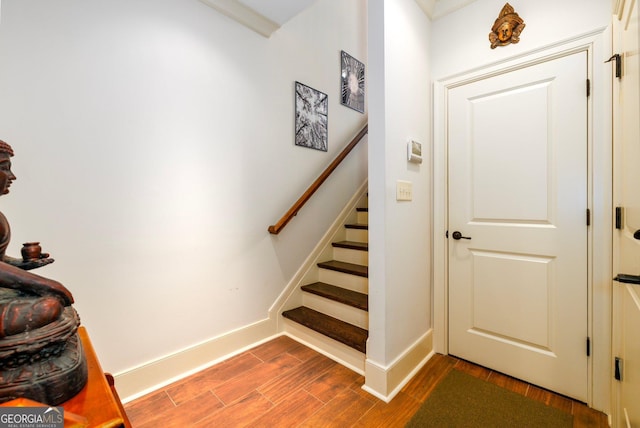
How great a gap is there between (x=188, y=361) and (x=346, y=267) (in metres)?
1.31

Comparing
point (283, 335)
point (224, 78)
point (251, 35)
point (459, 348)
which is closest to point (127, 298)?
point (283, 335)

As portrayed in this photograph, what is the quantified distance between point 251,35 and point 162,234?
5.09 feet

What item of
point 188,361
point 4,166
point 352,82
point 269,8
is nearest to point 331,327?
point 188,361

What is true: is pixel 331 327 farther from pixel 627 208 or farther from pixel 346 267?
pixel 627 208

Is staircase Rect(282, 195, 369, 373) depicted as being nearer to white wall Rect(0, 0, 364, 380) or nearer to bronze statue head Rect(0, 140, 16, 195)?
white wall Rect(0, 0, 364, 380)

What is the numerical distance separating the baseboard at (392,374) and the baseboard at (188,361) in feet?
2.90

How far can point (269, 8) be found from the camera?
1.89 meters

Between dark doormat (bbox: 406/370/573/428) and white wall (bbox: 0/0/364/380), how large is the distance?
1.29 m

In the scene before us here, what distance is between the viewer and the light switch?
1580 millimetres

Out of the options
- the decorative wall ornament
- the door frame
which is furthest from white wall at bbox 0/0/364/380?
the door frame

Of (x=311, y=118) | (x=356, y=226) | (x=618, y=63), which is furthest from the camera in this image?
(x=356, y=226)

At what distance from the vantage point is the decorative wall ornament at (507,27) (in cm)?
158

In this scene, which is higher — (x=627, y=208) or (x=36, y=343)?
(x=627, y=208)

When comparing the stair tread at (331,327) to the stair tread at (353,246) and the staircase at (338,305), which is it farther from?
Result: the stair tread at (353,246)
